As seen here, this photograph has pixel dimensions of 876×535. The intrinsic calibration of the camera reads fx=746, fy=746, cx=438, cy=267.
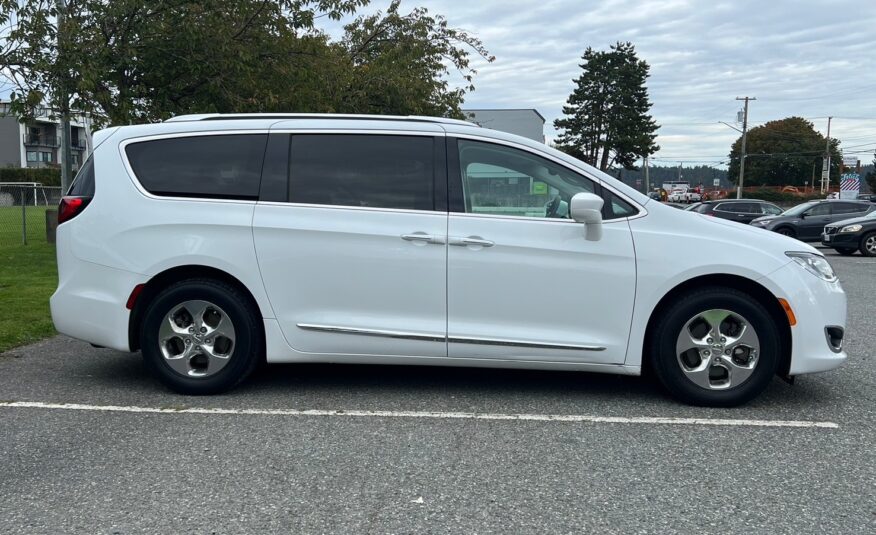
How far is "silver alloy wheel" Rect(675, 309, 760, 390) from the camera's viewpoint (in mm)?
4648

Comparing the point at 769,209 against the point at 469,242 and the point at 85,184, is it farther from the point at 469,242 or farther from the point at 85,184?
the point at 85,184

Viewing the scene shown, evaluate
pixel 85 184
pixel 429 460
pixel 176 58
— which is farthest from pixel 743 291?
pixel 176 58

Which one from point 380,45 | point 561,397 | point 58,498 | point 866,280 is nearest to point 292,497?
point 58,498

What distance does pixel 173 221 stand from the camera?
4883mm

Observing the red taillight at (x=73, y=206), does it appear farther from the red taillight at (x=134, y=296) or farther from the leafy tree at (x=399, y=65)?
the leafy tree at (x=399, y=65)

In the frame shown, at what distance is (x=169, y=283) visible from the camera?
16.4ft

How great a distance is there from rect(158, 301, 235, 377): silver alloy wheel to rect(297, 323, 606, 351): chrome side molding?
20.5 inches

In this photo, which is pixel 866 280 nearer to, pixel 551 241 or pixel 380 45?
pixel 551 241

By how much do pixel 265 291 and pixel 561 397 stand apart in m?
2.08

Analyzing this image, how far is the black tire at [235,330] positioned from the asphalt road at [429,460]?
127 mm

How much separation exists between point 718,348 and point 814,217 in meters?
20.4

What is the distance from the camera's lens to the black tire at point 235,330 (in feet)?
15.9

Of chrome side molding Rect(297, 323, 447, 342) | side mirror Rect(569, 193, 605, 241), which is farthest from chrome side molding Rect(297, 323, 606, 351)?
side mirror Rect(569, 193, 605, 241)

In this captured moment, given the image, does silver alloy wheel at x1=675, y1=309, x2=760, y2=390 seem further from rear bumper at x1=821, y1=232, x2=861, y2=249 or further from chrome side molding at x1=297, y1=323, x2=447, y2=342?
rear bumper at x1=821, y1=232, x2=861, y2=249
